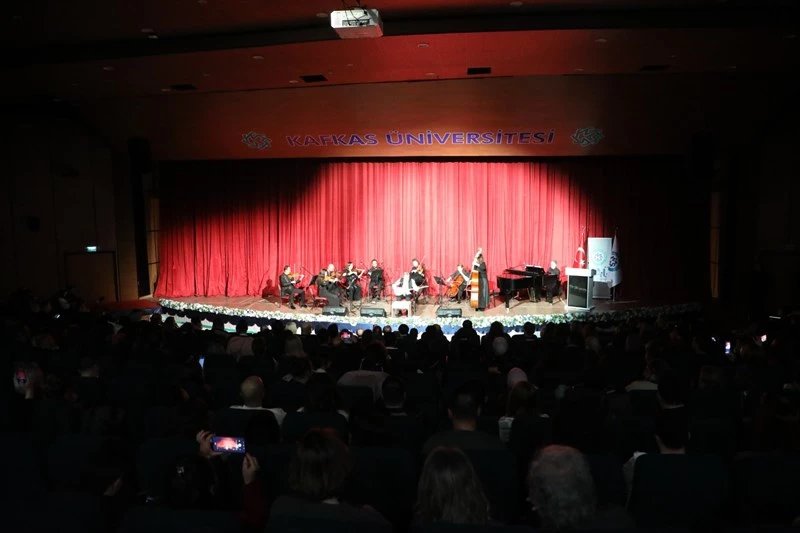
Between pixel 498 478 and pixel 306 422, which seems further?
pixel 306 422

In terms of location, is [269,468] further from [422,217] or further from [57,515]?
[422,217]

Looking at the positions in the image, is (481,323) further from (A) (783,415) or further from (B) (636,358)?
(A) (783,415)

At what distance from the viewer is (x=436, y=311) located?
14.7 meters

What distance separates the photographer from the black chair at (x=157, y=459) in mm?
3641

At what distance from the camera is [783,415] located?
12.6 ft

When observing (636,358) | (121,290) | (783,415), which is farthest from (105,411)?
(121,290)

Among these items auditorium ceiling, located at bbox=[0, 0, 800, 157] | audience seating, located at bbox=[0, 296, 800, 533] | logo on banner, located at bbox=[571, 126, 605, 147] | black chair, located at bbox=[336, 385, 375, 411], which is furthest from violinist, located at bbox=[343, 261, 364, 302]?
black chair, located at bbox=[336, 385, 375, 411]

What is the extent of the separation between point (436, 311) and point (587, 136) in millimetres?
5453

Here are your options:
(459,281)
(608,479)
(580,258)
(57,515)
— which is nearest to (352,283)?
(459,281)

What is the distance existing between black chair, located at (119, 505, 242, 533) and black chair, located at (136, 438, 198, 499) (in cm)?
118

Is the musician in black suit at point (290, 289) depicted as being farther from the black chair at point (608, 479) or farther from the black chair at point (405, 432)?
the black chair at point (608, 479)

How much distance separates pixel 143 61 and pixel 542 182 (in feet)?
34.7

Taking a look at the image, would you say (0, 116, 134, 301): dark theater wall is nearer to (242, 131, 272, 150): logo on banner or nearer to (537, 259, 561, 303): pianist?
(242, 131, 272, 150): logo on banner

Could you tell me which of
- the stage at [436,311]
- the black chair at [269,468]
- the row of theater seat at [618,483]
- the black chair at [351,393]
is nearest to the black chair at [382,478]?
the row of theater seat at [618,483]
